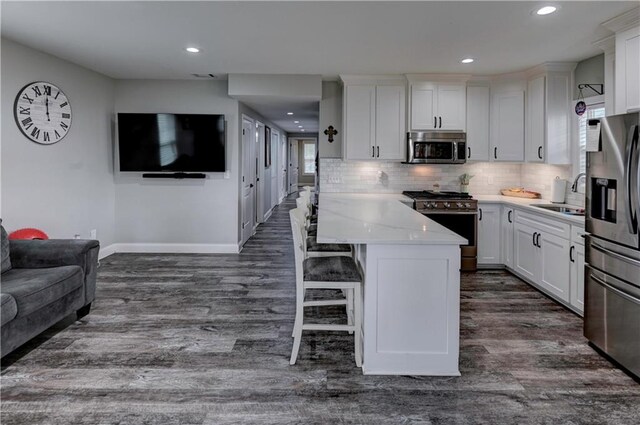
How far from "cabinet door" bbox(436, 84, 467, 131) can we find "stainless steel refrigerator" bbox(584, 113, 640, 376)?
252 centimetres

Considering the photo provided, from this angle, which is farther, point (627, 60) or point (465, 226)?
point (465, 226)

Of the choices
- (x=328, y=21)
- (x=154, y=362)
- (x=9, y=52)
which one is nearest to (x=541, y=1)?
(x=328, y=21)

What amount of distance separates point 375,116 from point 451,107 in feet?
3.20

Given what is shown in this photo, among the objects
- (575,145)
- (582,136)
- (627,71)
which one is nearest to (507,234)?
(575,145)

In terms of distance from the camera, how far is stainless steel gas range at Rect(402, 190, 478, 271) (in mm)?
4977

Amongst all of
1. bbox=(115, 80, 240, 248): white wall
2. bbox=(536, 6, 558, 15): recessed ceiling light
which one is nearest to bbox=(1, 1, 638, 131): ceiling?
bbox=(536, 6, 558, 15): recessed ceiling light

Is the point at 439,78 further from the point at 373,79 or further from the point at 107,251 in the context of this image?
the point at 107,251

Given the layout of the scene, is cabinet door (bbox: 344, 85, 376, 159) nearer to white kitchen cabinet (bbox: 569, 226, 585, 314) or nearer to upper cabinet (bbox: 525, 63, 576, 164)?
upper cabinet (bbox: 525, 63, 576, 164)

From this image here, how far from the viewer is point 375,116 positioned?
545 centimetres

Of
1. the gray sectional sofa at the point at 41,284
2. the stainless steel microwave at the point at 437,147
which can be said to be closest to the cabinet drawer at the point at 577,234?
the stainless steel microwave at the point at 437,147

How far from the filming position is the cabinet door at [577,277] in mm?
3573

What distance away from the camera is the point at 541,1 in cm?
298

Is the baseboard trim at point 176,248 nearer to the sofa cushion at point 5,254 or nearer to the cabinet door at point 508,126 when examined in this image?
the sofa cushion at point 5,254

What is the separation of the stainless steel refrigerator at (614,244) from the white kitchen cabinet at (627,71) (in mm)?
658
